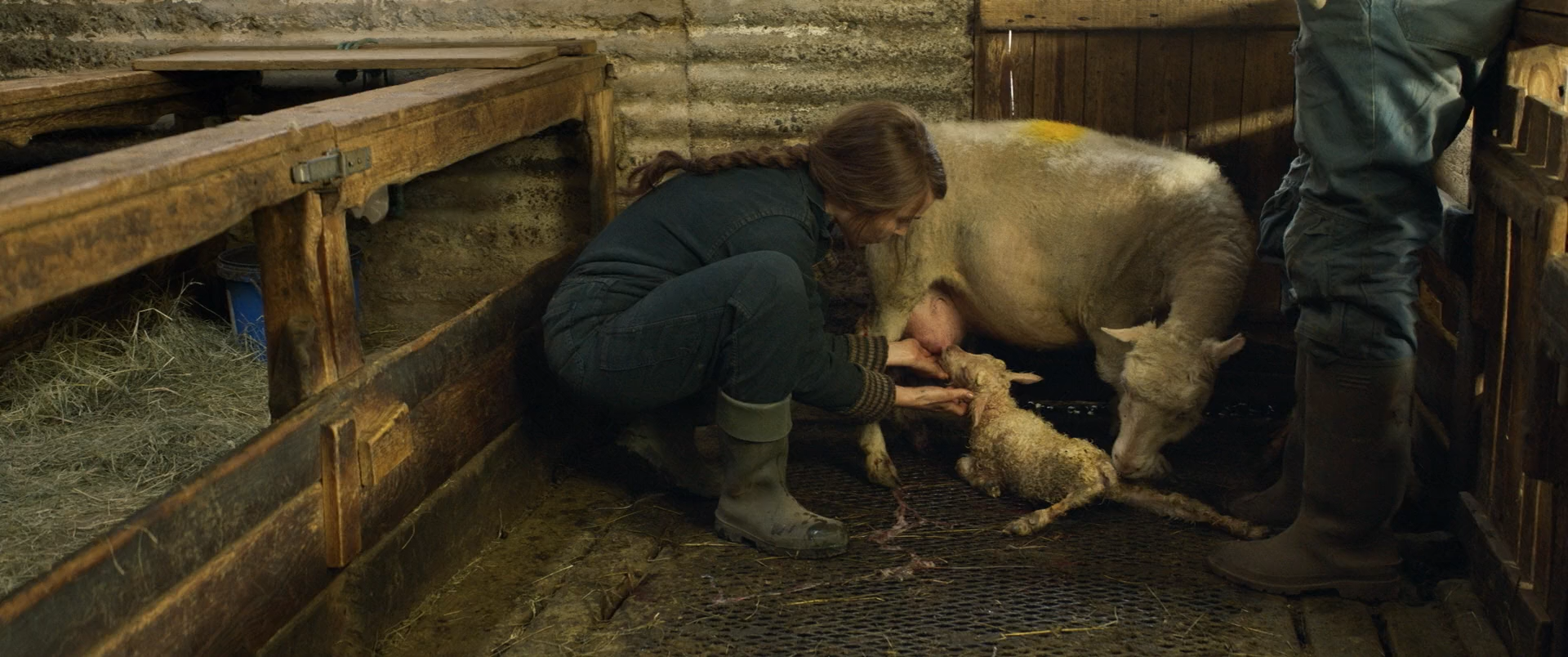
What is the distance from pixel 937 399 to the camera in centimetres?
505

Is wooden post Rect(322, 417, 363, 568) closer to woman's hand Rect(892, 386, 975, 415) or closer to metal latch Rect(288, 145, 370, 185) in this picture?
metal latch Rect(288, 145, 370, 185)

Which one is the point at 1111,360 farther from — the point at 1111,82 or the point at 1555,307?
the point at 1555,307

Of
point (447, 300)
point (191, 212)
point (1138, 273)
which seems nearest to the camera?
point (191, 212)

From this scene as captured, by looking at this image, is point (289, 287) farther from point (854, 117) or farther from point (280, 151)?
point (854, 117)

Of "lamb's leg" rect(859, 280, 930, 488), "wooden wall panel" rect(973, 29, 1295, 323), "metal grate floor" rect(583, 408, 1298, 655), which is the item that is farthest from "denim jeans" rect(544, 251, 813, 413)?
"wooden wall panel" rect(973, 29, 1295, 323)

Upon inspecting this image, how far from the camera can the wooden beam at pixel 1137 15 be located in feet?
18.0

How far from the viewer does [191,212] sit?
2.95 meters

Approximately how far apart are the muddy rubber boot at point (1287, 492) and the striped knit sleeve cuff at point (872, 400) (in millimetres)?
1303

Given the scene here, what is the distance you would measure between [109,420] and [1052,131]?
381 centimetres

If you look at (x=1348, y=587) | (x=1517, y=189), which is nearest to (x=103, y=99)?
(x=1348, y=587)

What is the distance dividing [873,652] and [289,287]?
6.31 feet

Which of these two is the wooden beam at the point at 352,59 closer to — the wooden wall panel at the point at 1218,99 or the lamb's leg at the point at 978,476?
the lamb's leg at the point at 978,476

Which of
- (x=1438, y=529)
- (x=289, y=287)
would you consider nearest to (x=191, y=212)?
(x=289, y=287)

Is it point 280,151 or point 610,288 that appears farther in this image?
point 610,288
